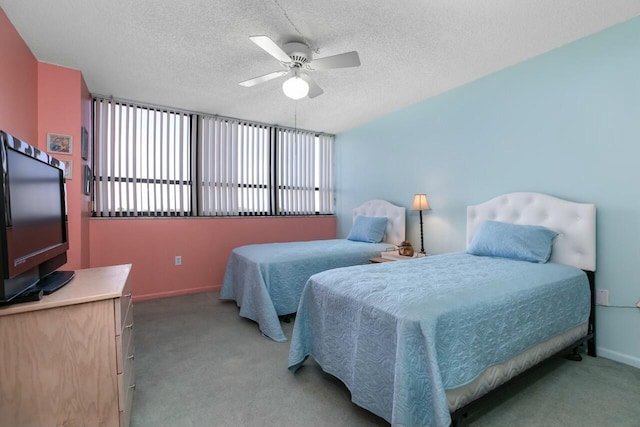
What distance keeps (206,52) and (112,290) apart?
2.11 metres

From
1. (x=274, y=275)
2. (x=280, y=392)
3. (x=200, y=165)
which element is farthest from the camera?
(x=200, y=165)

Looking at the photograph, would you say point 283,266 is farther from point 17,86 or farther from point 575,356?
point 17,86

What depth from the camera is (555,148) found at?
2.56 m

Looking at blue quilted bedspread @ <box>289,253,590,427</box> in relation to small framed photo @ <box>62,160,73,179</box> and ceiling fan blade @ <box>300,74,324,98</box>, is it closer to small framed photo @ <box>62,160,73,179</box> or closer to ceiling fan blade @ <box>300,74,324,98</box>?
ceiling fan blade @ <box>300,74,324,98</box>

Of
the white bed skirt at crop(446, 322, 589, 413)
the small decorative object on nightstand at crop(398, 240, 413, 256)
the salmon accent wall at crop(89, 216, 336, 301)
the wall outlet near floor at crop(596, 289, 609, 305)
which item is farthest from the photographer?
the salmon accent wall at crop(89, 216, 336, 301)

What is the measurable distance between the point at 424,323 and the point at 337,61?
1.88 m

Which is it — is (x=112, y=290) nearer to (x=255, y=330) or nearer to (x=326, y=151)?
(x=255, y=330)

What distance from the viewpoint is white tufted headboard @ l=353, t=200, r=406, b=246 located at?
3.93 metres

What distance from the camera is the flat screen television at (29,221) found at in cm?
112

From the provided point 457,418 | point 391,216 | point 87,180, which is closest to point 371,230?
point 391,216

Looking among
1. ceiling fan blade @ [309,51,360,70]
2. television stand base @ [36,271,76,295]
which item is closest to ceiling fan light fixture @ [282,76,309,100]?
ceiling fan blade @ [309,51,360,70]

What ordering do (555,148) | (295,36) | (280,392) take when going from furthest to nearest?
1. (555,148)
2. (295,36)
3. (280,392)

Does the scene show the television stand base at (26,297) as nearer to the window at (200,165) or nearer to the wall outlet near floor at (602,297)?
the window at (200,165)

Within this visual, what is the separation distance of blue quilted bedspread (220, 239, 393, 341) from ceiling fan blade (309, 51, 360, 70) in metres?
1.78
